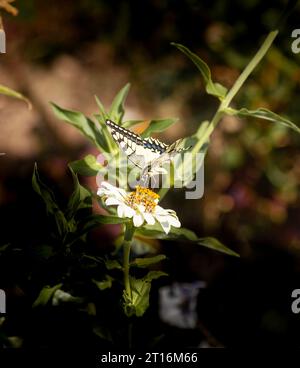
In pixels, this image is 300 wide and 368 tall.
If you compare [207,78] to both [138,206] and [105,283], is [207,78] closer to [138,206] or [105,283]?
[138,206]

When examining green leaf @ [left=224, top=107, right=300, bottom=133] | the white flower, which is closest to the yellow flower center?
the white flower

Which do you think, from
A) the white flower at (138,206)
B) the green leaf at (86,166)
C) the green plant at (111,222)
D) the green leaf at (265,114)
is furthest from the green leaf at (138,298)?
the green leaf at (265,114)

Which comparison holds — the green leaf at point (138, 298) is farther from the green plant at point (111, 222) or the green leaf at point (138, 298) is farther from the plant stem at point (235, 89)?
the plant stem at point (235, 89)

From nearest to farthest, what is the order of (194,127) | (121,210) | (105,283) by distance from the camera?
(121,210), (105,283), (194,127)

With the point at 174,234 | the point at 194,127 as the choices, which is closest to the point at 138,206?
the point at 174,234

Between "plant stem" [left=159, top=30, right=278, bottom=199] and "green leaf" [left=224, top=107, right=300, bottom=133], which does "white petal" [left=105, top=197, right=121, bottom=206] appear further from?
"green leaf" [left=224, top=107, right=300, bottom=133]

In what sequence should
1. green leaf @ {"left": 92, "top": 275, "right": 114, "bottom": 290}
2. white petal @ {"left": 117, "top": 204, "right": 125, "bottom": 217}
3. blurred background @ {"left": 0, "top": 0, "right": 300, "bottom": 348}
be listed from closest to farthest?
white petal @ {"left": 117, "top": 204, "right": 125, "bottom": 217}, green leaf @ {"left": 92, "top": 275, "right": 114, "bottom": 290}, blurred background @ {"left": 0, "top": 0, "right": 300, "bottom": 348}
